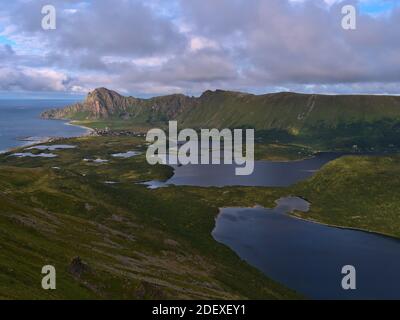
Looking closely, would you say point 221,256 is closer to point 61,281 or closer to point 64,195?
point 64,195

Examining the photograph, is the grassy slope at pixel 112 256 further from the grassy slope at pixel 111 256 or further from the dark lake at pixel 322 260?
the dark lake at pixel 322 260

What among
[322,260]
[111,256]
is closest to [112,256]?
[111,256]

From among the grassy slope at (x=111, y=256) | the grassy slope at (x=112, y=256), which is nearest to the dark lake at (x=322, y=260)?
the grassy slope at (x=111, y=256)

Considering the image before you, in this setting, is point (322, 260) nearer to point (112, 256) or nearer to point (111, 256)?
point (112, 256)

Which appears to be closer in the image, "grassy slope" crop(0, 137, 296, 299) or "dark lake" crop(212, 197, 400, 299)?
"grassy slope" crop(0, 137, 296, 299)

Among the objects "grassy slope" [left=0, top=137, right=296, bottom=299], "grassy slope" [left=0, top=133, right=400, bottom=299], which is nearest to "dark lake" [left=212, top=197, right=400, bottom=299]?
"grassy slope" [left=0, top=137, right=296, bottom=299]

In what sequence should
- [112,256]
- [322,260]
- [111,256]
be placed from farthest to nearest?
[322,260], [112,256], [111,256]

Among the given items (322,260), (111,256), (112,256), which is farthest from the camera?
(322,260)

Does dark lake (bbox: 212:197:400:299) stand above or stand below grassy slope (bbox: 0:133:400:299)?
below

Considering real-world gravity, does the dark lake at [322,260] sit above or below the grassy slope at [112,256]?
below

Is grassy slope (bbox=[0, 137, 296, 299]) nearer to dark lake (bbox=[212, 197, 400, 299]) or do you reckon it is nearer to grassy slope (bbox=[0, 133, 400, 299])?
grassy slope (bbox=[0, 133, 400, 299])

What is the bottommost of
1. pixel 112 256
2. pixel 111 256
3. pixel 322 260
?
pixel 322 260
